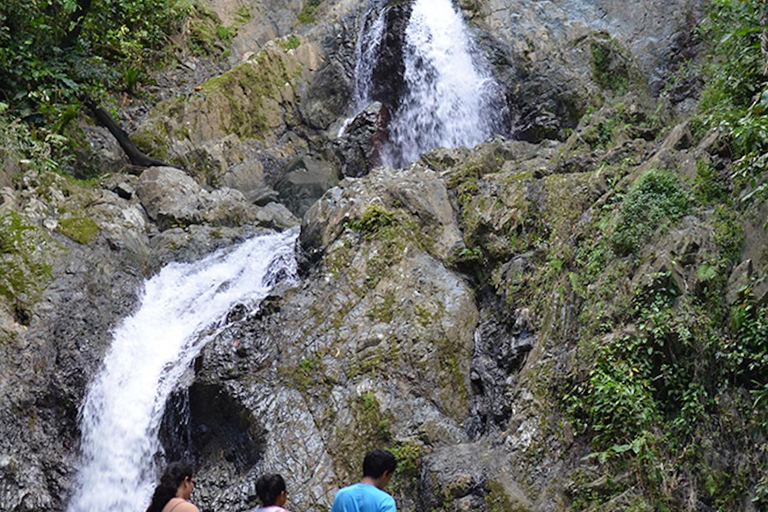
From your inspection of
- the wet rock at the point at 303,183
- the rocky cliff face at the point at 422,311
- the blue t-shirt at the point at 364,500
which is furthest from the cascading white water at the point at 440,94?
the blue t-shirt at the point at 364,500

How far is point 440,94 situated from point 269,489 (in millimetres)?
14410

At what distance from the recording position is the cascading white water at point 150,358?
27.2 ft

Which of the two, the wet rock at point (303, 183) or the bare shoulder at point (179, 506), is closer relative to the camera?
the bare shoulder at point (179, 506)

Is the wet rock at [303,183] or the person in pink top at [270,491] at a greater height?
the wet rock at [303,183]

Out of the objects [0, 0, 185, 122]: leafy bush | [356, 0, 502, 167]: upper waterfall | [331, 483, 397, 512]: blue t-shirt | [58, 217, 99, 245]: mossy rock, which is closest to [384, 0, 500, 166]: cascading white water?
[356, 0, 502, 167]: upper waterfall

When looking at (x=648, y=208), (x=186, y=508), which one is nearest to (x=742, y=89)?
(x=648, y=208)

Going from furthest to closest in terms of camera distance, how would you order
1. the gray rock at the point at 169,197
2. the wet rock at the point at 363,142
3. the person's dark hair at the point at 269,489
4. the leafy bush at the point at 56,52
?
the wet rock at the point at 363,142 < the leafy bush at the point at 56,52 < the gray rock at the point at 169,197 < the person's dark hair at the point at 269,489

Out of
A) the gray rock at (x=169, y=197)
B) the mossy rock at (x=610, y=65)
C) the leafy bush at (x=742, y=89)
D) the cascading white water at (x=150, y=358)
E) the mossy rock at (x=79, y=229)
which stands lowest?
the cascading white water at (x=150, y=358)

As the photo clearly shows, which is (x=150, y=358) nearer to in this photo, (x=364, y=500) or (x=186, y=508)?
(x=186, y=508)

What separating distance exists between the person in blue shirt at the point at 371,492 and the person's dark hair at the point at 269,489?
0.39 metres

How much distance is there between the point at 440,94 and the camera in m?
17.2

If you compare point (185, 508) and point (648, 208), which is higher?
point (648, 208)

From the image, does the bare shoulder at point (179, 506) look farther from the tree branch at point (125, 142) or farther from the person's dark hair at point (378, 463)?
the tree branch at point (125, 142)

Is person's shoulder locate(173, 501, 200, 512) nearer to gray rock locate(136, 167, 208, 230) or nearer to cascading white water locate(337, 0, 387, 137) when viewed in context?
gray rock locate(136, 167, 208, 230)
